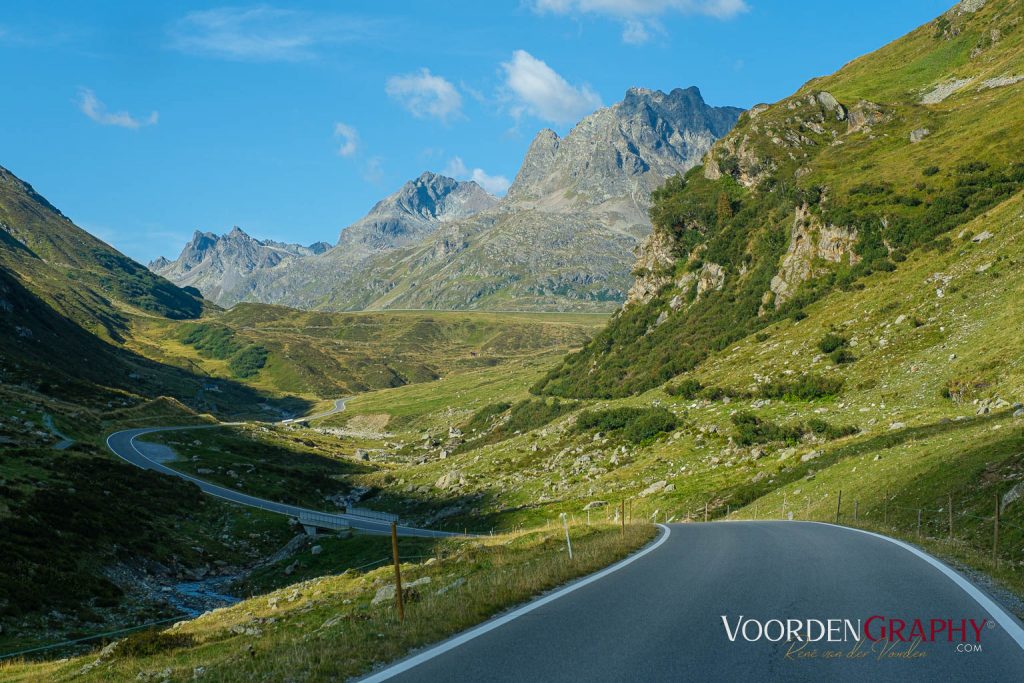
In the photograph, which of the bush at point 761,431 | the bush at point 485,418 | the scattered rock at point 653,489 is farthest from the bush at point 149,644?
the bush at point 485,418

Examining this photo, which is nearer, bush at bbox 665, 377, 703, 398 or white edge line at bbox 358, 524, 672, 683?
white edge line at bbox 358, 524, 672, 683

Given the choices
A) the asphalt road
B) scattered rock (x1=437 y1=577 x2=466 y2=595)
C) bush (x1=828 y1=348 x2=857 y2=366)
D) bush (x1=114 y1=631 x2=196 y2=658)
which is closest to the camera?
the asphalt road

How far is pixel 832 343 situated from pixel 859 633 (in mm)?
67305

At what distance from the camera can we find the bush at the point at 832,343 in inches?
2719

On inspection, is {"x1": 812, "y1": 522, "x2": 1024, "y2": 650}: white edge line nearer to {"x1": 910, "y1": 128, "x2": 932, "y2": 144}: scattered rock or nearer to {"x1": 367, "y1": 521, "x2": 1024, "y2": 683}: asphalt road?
{"x1": 367, "y1": 521, "x2": 1024, "y2": 683}: asphalt road

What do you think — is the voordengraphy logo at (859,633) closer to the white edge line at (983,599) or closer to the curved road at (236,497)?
the white edge line at (983,599)

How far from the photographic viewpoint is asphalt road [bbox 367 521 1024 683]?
7.99 meters

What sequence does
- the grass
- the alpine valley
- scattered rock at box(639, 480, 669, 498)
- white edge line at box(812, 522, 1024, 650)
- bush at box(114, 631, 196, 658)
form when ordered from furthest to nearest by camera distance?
scattered rock at box(639, 480, 669, 498) → bush at box(114, 631, 196, 658) → the alpine valley → the grass → white edge line at box(812, 522, 1024, 650)

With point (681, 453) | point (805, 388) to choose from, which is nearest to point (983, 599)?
point (681, 453)

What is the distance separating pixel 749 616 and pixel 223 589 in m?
50.7

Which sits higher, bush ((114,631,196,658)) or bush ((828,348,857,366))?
bush ((828,348,857,366))

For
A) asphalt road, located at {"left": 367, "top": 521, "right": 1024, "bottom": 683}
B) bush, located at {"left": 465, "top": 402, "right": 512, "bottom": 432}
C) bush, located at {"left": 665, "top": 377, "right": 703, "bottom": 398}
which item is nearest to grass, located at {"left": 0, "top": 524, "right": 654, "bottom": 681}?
asphalt road, located at {"left": 367, "top": 521, "right": 1024, "bottom": 683}

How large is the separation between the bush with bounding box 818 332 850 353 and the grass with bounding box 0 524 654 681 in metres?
52.2

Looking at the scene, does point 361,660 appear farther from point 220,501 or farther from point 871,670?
point 220,501
